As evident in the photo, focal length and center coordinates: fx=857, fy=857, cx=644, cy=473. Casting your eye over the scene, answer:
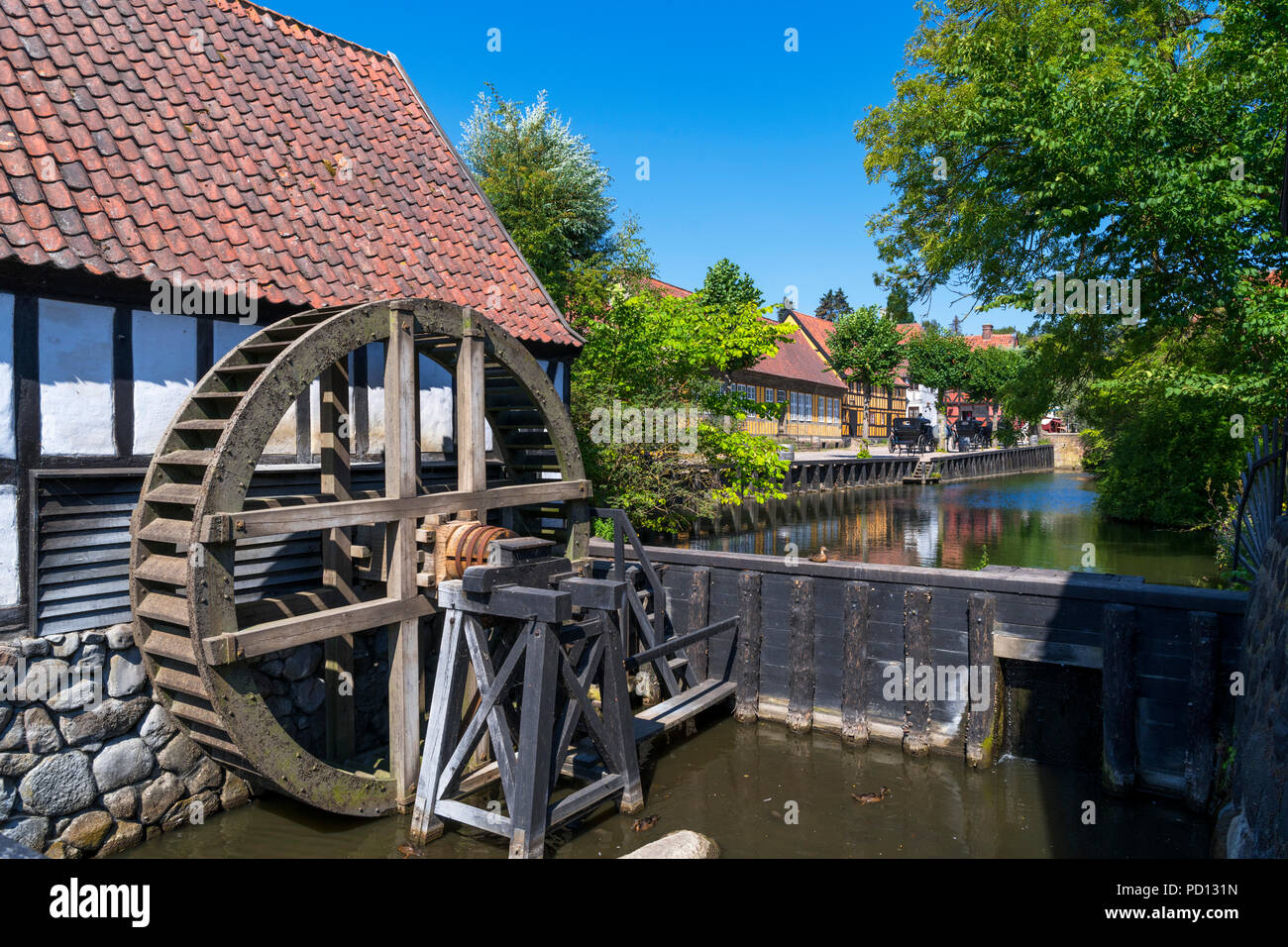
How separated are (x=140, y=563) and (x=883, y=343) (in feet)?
150

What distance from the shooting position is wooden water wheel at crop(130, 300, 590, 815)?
5.03m

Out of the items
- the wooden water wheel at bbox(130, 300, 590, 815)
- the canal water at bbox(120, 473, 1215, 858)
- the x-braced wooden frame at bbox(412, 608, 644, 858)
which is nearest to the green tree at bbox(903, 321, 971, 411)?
the canal water at bbox(120, 473, 1215, 858)

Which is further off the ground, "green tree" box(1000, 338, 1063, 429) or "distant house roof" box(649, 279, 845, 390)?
"distant house roof" box(649, 279, 845, 390)

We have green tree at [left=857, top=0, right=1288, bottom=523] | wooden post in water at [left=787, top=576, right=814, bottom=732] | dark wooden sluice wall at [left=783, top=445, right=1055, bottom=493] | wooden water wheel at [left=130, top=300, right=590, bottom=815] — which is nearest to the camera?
wooden water wheel at [left=130, top=300, right=590, bottom=815]

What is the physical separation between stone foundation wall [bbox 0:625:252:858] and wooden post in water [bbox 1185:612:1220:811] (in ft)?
22.8

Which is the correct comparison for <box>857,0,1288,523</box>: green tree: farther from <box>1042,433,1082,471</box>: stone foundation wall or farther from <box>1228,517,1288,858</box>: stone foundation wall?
<box>1042,433,1082,471</box>: stone foundation wall

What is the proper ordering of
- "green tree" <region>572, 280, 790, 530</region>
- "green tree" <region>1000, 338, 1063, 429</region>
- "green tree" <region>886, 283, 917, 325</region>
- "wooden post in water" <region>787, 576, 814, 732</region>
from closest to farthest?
1. "wooden post in water" <region>787, 576, 814, 732</region>
2. "green tree" <region>572, 280, 790, 530</region>
3. "green tree" <region>1000, 338, 1063, 429</region>
4. "green tree" <region>886, 283, 917, 325</region>

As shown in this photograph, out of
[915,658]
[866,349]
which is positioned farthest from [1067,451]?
[915,658]

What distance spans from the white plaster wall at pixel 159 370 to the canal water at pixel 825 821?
2765 millimetres

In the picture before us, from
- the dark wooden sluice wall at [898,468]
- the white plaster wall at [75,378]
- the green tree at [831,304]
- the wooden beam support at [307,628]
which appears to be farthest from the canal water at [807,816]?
the green tree at [831,304]

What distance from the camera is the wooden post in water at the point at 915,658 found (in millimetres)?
7164

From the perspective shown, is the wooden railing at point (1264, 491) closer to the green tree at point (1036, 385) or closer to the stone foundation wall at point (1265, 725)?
the stone foundation wall at point (1265, 725)
